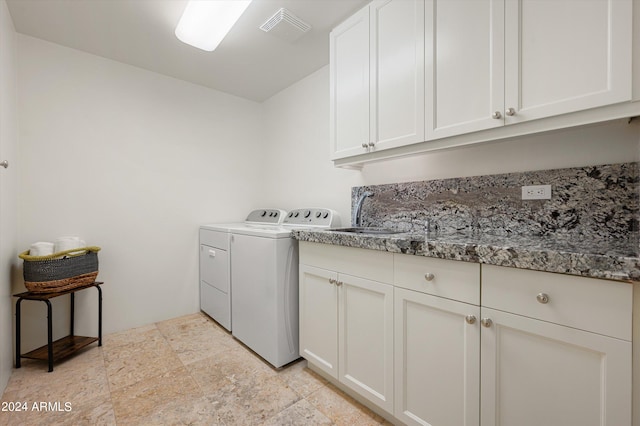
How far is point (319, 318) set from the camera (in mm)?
1681

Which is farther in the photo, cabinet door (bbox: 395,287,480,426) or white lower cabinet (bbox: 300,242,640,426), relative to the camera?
cabinet door (bbox: 395,287,480,426)

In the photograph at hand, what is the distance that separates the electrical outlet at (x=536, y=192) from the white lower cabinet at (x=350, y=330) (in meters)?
0.81

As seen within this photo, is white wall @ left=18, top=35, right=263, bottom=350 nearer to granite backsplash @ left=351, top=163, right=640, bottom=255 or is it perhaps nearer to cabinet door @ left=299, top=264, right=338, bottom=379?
cabinet door @ left=299, top=264, right=338, bottom=379

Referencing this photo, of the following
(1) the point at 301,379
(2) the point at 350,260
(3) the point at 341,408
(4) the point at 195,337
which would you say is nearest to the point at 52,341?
(4) the point at 195,337

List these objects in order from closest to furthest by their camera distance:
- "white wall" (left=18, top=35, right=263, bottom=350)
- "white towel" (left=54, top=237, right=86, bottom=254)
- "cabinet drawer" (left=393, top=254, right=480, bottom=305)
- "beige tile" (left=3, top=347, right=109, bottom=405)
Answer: "cabinet drawer" (left=393, top=254, right=480, bottom=305)
"beige tile" (left=3, top=347, right=109, bottom=405)
"white towel" (left=54, top=237, right=86, bottom=254)
"white wall" (left=18, top=35, right=263, bottom=350)

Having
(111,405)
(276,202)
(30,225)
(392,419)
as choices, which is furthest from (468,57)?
(30,225)

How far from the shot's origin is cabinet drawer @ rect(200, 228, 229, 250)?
2361mm

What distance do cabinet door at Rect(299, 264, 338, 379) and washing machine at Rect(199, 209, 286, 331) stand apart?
0.84 m

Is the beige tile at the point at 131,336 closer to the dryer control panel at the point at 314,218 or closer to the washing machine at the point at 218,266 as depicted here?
the washing machine at the point at 218,266

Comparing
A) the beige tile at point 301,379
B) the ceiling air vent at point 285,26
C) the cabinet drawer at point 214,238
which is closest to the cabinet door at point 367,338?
the beige tile at point 301,379

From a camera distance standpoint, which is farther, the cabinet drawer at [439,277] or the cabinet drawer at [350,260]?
the cabinet drawer at [350,260]

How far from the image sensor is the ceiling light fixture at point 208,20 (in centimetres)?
162

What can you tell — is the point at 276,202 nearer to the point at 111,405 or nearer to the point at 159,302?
the point at 159,302

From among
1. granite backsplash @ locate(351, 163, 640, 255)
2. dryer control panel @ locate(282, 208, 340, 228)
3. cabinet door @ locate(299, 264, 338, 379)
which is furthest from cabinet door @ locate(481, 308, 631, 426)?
dryer control panel @ locate(282, 208, 340, 228)
